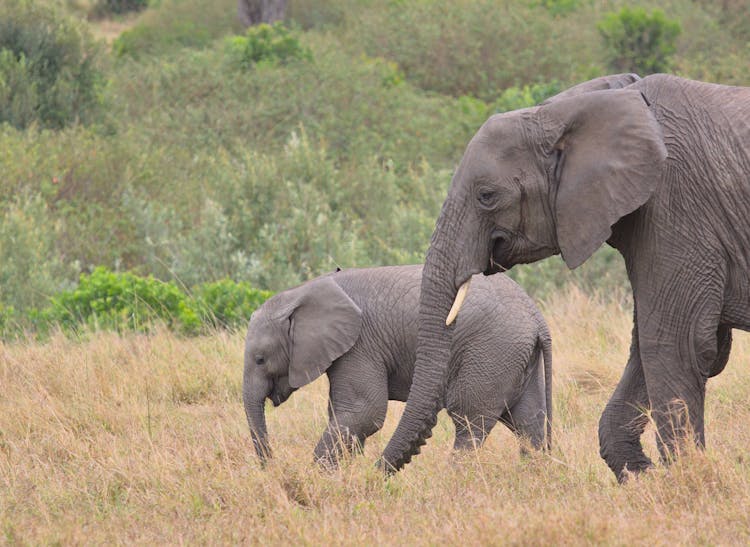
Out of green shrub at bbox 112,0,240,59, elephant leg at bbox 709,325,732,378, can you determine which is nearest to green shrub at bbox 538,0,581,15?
green shrub at bbox 112,0,240,59

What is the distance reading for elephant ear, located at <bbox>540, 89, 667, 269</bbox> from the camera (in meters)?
4.67

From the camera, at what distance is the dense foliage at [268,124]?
1347 centimetres

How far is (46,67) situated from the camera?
20.0m

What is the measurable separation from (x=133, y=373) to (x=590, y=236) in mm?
4922

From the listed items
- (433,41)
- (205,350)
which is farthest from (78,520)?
(433,41)

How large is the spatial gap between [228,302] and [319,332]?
4613 mm

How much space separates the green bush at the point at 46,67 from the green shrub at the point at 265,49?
547 centimetres

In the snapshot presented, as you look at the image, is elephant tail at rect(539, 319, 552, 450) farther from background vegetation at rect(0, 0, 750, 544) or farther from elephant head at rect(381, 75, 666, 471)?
elephant head at rect(381, 75, 666, 471)

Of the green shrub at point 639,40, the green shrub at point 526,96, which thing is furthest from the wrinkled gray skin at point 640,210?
Answer: the green shrub at point 639,40

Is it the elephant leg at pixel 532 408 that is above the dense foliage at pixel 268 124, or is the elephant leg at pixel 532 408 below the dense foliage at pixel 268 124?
above

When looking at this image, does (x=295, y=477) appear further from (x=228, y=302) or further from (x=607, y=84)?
Answer: (x=228, y=302)

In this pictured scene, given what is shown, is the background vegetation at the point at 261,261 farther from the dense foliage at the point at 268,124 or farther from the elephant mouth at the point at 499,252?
the elephant mouth at the point at 499,252

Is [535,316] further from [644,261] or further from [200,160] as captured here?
[200,160]

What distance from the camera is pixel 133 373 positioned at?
350 inches
